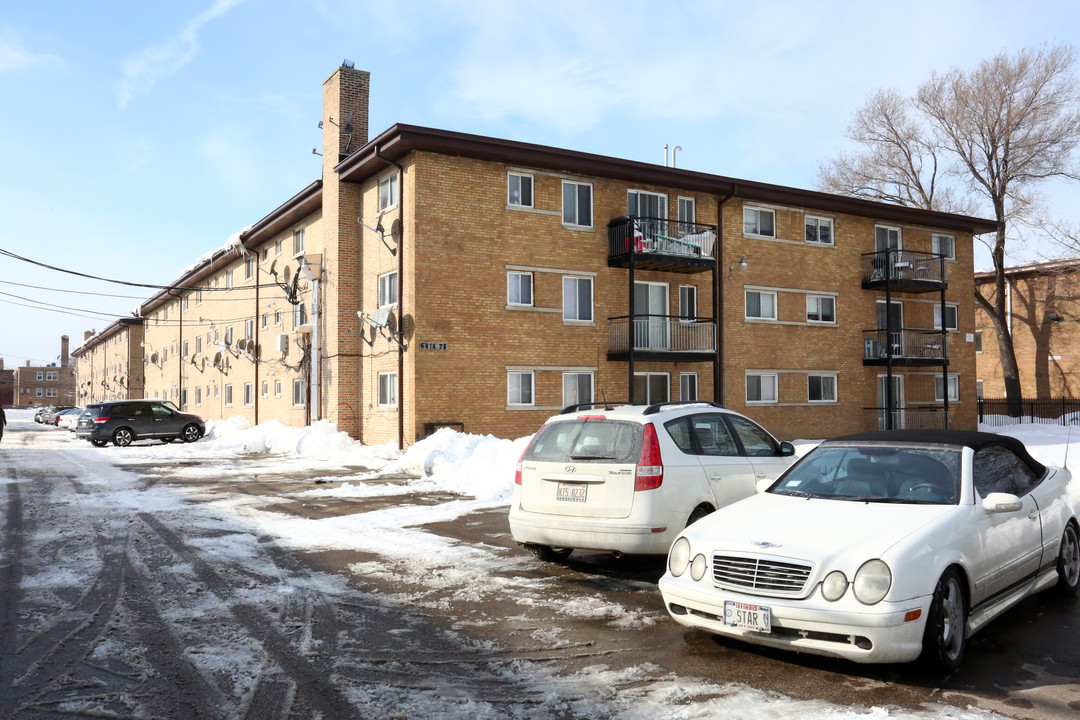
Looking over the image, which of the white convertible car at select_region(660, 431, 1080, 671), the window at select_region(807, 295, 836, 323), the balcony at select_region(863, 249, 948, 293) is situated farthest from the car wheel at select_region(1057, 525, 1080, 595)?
the balcony at select_region(863, 249, 948, 293)

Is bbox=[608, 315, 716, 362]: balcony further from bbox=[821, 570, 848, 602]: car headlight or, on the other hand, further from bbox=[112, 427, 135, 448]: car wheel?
bbox=[821, 570, 848, 602]: car headlight

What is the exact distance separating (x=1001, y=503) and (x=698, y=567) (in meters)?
2.00

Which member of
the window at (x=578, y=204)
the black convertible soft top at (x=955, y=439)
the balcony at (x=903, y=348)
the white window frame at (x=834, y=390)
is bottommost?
the black convertible soft top at (x=955, y=439)

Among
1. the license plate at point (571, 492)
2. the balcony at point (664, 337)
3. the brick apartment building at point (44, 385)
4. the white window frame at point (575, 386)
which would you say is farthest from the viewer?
the brick apartment building at point (44, 385)

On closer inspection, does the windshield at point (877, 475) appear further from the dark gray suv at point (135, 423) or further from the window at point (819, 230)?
the dark gray suv at point (135, 423)

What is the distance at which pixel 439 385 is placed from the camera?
68.1ft

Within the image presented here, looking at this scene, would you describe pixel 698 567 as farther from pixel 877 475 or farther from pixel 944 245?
pixel 944 245

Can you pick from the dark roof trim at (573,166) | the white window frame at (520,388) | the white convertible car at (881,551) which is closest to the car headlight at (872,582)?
the white convertible car at (881,551)

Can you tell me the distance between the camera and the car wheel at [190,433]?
92.2ft

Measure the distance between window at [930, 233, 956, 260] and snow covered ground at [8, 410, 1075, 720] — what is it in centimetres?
804

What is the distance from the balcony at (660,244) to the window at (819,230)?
193 inches

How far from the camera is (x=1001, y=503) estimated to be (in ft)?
17.3

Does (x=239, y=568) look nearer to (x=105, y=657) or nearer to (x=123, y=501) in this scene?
(x=105, y=657)

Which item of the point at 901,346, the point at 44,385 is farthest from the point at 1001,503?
the point at 44,385
